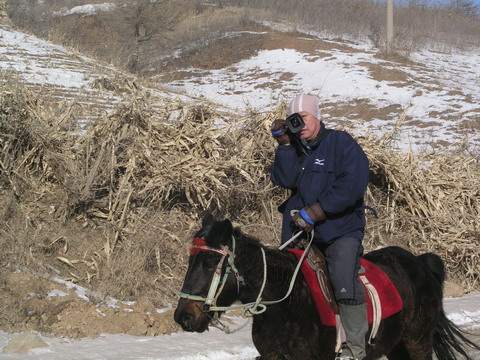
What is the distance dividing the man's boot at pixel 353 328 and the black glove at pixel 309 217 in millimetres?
662

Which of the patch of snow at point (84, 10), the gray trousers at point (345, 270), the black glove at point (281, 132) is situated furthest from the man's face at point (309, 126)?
the patch of snow at point (84, 10)

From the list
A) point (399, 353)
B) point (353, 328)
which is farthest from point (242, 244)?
point (399, 353)

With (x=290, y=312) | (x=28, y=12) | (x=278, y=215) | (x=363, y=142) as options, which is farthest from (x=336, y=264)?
(x=28, y=12)

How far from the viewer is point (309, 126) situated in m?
4.26

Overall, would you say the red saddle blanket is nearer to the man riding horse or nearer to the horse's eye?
the man riding horse

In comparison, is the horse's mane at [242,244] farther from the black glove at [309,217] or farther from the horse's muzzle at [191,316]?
the horse's muzzle at [191,316]

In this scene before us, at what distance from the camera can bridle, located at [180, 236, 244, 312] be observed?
339 cm

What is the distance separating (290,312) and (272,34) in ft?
104

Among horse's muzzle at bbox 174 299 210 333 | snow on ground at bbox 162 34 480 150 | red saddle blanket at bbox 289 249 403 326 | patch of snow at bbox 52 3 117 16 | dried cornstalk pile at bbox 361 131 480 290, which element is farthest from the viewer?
patch of snow at bbox 52 3 117 16

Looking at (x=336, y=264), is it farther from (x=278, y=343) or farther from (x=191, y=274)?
(x=191, y=274)

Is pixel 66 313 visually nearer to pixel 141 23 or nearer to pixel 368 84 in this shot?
pixel 368 84

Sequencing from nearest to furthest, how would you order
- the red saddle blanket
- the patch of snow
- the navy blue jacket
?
1. the red saddle blanket
2. the navy blue jacket
3. the patch of snow

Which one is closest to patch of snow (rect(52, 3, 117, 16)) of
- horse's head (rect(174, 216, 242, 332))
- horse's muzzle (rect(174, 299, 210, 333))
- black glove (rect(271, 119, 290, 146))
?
black glove (rect(271, 119, 290, 146))

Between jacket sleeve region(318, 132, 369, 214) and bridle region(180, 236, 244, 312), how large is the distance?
845 millimetres
